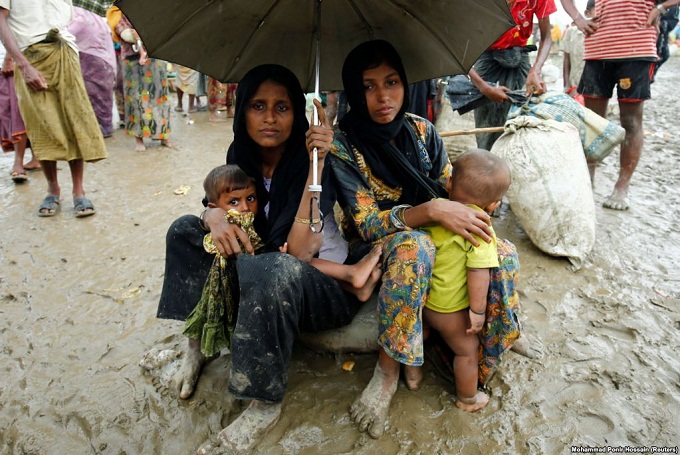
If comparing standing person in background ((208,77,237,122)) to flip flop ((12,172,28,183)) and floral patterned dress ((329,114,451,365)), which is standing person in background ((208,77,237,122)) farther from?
floral patterned dress ((329,114,451,365))

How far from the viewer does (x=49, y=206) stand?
151 inches

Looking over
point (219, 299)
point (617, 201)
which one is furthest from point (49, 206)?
point (617, 201)

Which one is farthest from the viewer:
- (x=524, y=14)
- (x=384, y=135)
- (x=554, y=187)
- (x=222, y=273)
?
(x=524, y=14)

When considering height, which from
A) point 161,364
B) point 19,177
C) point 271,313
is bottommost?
point 161,364

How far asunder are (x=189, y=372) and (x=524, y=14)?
346 cm

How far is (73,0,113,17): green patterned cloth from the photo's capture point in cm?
496

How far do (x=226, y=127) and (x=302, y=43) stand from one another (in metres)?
5.68

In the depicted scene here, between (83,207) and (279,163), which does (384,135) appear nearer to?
(279,163)

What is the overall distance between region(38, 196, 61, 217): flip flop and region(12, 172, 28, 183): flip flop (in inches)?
34.3

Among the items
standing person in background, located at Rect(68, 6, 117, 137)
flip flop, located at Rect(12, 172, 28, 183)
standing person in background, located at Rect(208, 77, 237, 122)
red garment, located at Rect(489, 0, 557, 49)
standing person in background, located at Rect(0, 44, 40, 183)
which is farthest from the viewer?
standing person in background, located at Rect(208, 77, 237, 122)

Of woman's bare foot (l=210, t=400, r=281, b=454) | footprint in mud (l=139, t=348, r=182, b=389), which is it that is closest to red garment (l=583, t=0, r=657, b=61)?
woman's bare foot (l=210, t=400, r=281, b=454)

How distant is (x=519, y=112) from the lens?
3.24 m

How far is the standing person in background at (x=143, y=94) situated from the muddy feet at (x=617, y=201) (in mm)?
5142

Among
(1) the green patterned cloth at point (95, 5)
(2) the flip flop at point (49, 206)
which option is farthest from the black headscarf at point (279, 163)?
(1) the green patterned cloth at point (95, 5)
